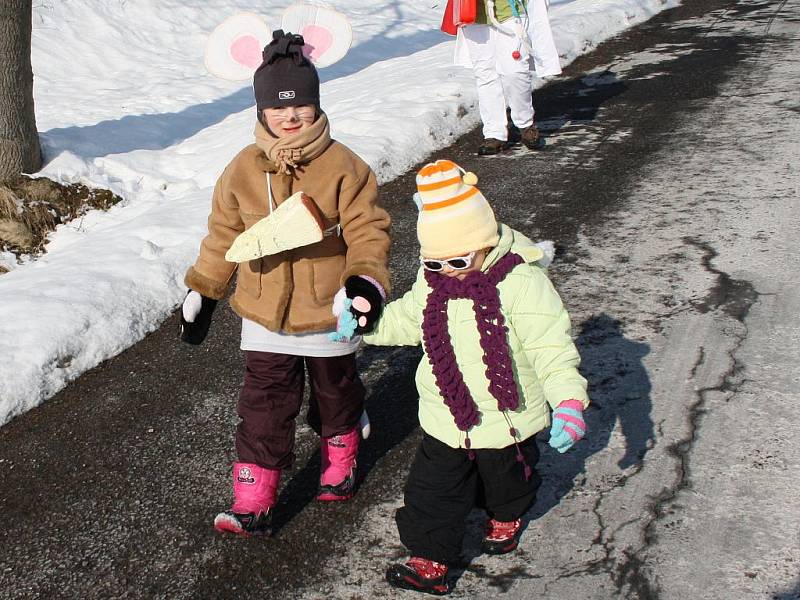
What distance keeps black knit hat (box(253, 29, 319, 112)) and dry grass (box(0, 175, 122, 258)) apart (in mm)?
4077

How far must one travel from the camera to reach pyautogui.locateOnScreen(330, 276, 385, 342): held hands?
3062mm

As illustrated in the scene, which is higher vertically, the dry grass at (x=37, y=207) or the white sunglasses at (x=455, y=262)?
the white sunglasses at (x=455, y=262)

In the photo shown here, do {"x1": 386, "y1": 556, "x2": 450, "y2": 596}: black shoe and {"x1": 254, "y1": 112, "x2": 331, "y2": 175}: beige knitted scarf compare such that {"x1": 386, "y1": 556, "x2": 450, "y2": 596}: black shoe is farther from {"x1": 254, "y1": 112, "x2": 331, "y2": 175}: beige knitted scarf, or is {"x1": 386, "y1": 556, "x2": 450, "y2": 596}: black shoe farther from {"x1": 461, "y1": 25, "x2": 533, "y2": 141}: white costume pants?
{"x1": 461, "y1": 25, "x2": 533, "y2": 141}: white costume pants

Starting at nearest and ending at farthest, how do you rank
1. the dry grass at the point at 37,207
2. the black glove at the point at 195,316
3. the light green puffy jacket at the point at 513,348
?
the light green puffy jacket at the point at 513,348 < the black glove at the point at 195,316 < the dry grass at the point at 37,207

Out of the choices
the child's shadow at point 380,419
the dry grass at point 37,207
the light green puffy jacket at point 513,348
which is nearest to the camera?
the light green puffy jacket at point 513,348

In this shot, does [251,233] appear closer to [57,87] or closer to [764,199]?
[764,199]

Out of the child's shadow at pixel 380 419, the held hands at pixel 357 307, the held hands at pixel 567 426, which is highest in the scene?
the held hands at pixel 357 307

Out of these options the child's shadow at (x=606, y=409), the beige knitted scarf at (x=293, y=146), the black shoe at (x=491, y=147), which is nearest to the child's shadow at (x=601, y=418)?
the child's shadow at (x=606, y=409)

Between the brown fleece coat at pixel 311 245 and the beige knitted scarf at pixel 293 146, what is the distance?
0.13 ft

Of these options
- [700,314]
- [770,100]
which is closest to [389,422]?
[700,314]

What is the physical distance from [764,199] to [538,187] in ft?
5.01

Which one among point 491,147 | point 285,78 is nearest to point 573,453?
point 285,78

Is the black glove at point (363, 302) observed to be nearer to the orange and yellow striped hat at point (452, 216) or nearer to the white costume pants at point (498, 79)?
the orange and yellow striped hat at point (452, 216)

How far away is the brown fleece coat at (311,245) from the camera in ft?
10.9
